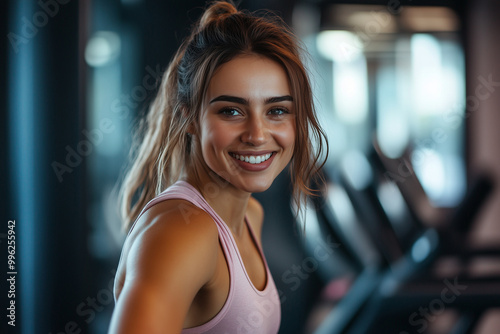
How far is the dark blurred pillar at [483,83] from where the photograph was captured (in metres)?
2.24

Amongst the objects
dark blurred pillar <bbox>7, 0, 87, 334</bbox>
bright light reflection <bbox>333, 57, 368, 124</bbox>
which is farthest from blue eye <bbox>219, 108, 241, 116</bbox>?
bright light reflection <bbox>333, 57, 368, 124</bbox>

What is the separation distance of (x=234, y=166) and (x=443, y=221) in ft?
2.02

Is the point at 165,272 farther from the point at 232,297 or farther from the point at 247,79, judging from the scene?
the point at 247,79

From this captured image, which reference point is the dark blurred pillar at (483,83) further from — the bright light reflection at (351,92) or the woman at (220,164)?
the woman at (220,164)

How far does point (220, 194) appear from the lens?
2.57ft

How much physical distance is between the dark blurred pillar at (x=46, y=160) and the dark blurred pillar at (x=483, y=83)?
186 cm

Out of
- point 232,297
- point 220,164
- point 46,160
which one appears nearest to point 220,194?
point 220,164

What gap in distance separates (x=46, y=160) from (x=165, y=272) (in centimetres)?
56

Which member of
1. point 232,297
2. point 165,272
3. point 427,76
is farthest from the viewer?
point 427,76

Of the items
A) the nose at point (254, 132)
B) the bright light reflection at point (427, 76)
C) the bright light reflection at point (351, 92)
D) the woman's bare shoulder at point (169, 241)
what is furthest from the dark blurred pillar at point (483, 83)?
the woman's bare shoulder at point (169, 241)

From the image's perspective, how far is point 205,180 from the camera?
0.77 metres

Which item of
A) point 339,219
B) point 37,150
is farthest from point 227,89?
point 339,219

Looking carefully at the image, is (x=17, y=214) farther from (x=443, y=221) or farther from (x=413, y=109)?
(x=413, y=109)

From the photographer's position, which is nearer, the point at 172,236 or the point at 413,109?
the point at 172,236
